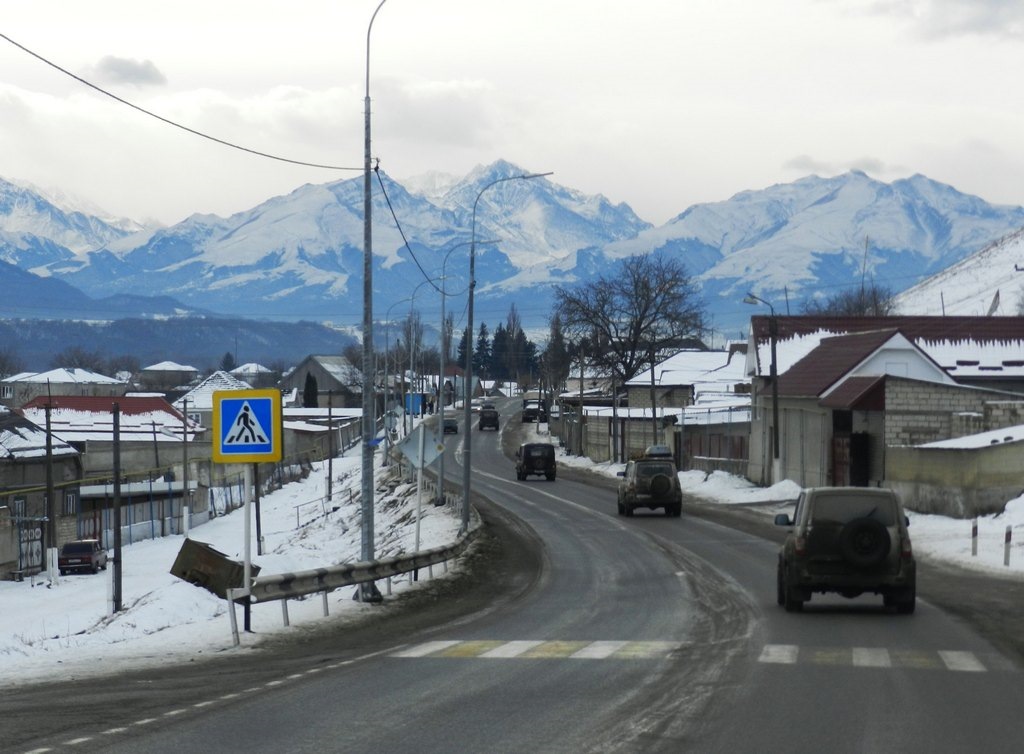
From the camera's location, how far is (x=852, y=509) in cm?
1939

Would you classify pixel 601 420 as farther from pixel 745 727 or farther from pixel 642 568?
pixel 745 727

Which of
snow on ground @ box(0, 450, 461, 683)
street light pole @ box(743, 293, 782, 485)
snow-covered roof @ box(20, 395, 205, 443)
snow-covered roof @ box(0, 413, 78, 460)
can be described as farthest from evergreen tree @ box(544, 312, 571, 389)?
street light pole @ box(743, 293, 782, 485)

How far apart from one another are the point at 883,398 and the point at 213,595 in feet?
76.9

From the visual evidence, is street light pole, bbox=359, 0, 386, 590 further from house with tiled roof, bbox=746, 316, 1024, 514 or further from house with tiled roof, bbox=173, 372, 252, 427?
house with tiled roof, bbox=173, 372, 252, 427

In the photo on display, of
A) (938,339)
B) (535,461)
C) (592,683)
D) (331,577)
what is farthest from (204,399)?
(592,683)

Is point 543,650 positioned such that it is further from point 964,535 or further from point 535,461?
point 535,461

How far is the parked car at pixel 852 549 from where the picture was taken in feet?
62.2

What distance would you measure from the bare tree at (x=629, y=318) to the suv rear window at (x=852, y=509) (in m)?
95.8

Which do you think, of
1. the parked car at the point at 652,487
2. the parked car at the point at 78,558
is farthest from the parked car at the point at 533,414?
the parked car at the point at 652,487

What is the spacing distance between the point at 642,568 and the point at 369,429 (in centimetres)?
798

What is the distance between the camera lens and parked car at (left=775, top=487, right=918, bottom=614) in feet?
62.2

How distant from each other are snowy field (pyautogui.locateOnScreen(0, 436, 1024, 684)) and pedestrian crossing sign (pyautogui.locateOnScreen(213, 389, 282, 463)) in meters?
2.31

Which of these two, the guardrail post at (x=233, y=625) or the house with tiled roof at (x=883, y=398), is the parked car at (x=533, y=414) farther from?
the guardrail post at (x=233, y=625)

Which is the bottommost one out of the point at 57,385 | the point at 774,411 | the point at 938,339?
the point at 774,411
